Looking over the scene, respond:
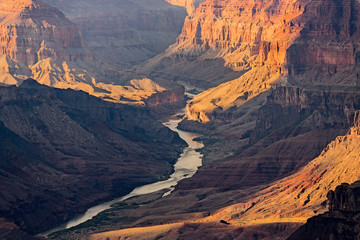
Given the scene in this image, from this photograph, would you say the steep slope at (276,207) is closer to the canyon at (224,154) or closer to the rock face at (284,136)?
the canyon at (224,154)

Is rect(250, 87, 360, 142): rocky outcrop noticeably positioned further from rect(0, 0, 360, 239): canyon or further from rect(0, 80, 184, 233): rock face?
rect(0, 80, 184, 233): rock face

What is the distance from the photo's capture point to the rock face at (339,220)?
83.1 m

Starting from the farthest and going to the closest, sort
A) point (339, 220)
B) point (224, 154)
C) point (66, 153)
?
point (224, 154) → point (66, 153) → point (339, 220)

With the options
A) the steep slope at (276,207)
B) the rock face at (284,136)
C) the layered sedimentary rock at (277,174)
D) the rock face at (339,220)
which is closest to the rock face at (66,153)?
the layered sedimentary rock at (277,174)

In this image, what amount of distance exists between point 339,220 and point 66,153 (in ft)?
247

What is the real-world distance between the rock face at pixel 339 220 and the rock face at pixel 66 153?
46.1 m

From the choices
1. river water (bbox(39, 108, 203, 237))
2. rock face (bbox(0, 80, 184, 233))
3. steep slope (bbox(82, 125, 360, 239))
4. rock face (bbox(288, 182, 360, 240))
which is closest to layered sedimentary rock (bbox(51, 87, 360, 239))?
steep slope (bbox(82, 125, 360, 239))

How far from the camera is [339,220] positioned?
276 feet

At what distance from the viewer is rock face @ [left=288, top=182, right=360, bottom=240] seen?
83.1m

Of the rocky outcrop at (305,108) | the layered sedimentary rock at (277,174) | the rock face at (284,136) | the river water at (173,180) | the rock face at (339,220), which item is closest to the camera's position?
the rock face at (339,220)

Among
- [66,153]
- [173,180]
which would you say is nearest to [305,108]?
[173,180]

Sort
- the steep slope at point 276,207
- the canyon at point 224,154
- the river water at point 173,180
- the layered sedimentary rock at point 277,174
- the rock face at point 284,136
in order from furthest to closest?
the rock face at point 284,136 → the river water at point 173,180 → the canyon at point 224,154 → the layered sedimentary rock at point 277,174 → the steep slope at point 276,207

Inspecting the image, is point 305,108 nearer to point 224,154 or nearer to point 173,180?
point 224,154

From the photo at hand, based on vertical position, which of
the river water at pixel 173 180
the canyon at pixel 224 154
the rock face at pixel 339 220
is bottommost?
the river water at pixel 173 180
